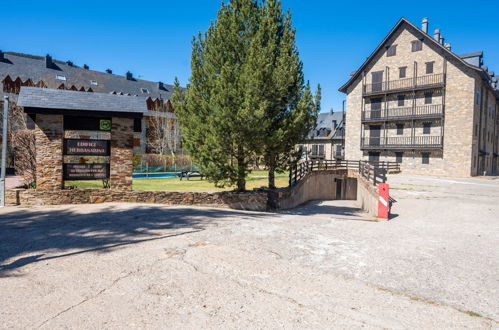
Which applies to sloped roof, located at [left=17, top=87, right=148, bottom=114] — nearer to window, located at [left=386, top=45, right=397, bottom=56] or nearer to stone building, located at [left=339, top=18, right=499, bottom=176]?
stone building, located at [left=339, top=18, right=499, bottom=176]

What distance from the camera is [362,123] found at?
39.1 m

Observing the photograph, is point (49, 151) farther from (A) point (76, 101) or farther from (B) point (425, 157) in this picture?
(B) point (425, 157)

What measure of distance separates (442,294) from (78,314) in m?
4.89

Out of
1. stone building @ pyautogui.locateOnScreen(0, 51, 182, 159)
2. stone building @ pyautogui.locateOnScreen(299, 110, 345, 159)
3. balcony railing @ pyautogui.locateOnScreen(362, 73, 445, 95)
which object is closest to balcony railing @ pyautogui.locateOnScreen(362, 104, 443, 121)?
balcony railing @ pyautogui.locateOnScreen(362, 73, 445, 95)

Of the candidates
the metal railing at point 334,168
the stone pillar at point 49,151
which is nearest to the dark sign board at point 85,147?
the stone pillar at point 49,151

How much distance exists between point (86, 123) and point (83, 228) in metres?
5.49

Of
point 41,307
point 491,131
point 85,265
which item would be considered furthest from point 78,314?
point 491,131

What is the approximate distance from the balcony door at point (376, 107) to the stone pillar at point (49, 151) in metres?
34.5

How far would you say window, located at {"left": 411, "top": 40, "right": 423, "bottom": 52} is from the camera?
34500mm

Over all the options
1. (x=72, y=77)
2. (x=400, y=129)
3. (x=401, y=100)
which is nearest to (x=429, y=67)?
(x=401, y=100)

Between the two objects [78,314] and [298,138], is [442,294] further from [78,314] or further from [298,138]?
[298,138]

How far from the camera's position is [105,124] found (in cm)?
1191

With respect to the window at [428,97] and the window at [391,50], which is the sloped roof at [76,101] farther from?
the window at [391,50]

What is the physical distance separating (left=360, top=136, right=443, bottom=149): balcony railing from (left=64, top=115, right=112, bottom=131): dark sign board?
32284mm
